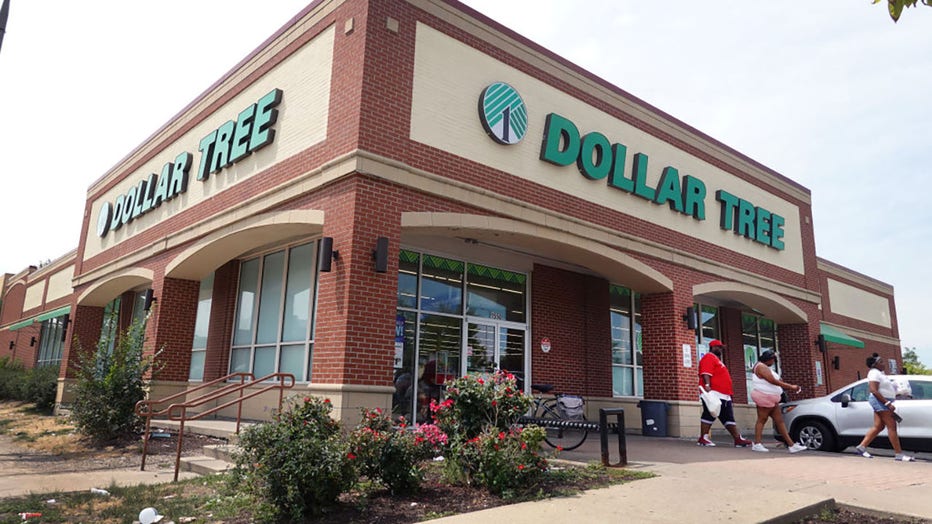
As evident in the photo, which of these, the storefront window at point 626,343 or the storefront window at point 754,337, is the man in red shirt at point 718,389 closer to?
the storefront window at point 626,343

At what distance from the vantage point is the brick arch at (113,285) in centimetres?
1642

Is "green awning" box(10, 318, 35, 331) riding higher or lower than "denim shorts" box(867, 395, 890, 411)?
higher

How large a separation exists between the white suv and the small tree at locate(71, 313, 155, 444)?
12479 millimetres

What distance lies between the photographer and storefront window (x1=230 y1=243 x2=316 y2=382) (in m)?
12.0

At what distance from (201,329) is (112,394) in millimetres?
3941

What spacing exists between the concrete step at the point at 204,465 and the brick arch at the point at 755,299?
10.8 meters

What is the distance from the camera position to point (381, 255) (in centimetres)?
929

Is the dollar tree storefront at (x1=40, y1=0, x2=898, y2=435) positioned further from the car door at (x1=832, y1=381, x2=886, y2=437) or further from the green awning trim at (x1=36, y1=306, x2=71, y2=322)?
A: the green awning trim at (x1=36, y1=306, x2=71, y2=322)

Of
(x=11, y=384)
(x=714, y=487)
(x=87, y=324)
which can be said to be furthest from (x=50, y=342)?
(x=714, y=487)

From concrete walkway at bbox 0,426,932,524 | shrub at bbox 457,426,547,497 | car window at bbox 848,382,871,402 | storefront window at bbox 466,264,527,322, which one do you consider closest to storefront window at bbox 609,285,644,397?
storefront window at bbox 466,264,527,322

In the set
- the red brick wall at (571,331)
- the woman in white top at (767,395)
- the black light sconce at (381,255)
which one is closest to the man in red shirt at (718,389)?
the woman in white top at (767,395)

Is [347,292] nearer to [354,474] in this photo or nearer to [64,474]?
[354,474]

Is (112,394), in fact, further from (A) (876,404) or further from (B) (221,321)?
(A) (876,404)

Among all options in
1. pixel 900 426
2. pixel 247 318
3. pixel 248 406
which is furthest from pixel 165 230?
pixel 900 426
